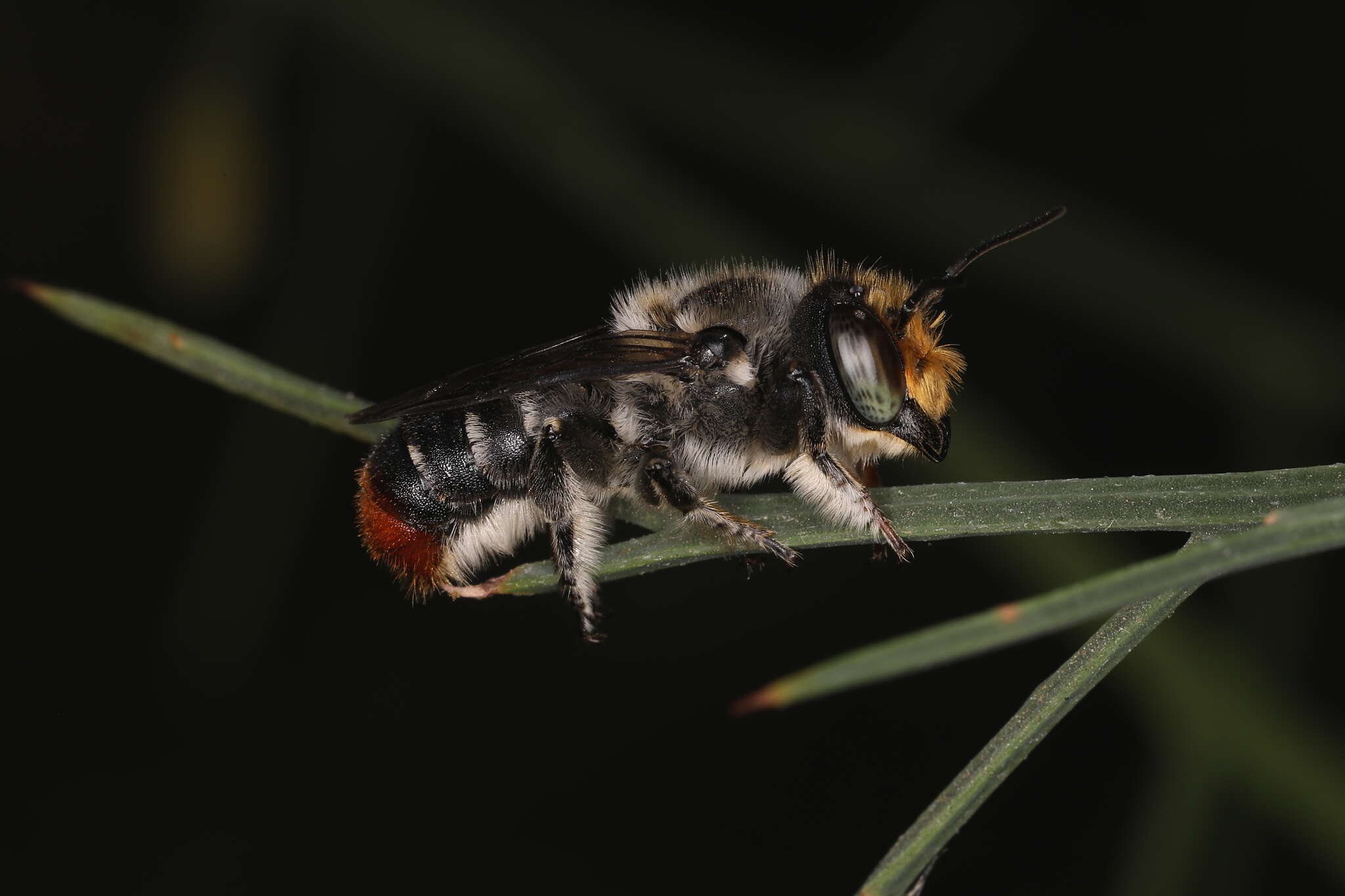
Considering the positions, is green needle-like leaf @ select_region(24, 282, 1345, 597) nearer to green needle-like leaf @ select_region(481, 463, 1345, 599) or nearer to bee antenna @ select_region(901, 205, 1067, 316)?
green needle-like leaf @ select_region(481, 463, 1345, 599)

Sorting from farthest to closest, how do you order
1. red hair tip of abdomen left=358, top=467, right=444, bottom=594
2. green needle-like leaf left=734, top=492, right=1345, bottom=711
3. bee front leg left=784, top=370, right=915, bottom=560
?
1. red hair tip of abdomen left=358, top=467, right=444, bottom=594
2. bee front leg left=784, top=370, right=915, bottom=560
3. green needle-like leaf left=734, top=492, right=1345, bottom=711

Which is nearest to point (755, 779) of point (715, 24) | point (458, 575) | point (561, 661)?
point (561, 661)

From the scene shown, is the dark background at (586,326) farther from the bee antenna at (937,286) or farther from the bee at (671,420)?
the bee antenna at (937,286)

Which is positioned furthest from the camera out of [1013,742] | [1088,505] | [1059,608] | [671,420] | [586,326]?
[586,326]

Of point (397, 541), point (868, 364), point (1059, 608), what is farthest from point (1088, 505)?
point (397, 541)

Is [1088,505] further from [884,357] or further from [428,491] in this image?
[428,491]

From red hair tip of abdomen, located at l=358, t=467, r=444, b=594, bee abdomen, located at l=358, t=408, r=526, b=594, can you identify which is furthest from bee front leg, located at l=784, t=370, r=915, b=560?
red hair tip of abdomen, located at l=358, t=467, r=444, b=594
